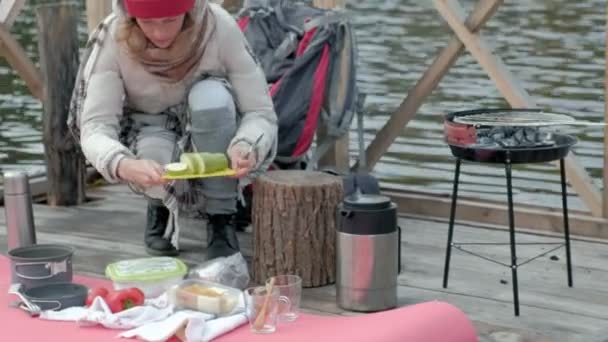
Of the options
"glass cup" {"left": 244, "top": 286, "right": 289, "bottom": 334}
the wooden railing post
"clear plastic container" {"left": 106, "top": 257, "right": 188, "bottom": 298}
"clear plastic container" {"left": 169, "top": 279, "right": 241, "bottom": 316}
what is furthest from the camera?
the wooden railing post

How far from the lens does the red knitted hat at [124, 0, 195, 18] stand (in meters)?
3.72

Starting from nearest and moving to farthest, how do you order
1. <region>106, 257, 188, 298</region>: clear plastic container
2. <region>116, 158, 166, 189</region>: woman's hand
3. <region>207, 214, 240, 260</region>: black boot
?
<region>106, 257, 188, 298</region>: clear plastic container, <region>116, 158, 166, 189</region>: woman's hand, <region>207, 214, 240, 260</region>: black boot

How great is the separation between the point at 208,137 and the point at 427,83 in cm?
130

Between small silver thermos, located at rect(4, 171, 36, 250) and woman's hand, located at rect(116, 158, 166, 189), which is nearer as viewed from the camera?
woman's hand, located at rect(116, 158, 166, 189)

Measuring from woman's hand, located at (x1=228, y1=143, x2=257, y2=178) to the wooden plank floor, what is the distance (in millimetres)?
477

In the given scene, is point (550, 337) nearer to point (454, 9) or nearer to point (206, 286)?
point (206, 286)

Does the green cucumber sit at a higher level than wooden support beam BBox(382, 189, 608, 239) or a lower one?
higher

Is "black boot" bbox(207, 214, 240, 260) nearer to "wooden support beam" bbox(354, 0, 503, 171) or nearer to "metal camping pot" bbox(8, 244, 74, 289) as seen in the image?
"metal camping pot" bbox(8, 244, 74, 289)

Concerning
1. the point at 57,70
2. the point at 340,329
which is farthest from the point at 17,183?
the point at 57,70

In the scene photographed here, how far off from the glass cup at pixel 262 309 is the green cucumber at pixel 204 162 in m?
0.53

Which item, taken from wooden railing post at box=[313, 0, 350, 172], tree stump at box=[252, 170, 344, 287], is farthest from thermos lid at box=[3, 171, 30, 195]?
wooden railing post at box=[313, 0, 350, 172]

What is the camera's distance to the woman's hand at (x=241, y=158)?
3.80 meters

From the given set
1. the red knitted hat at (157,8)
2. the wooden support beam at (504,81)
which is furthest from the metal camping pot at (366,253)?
the wooden support beam at (504,81)

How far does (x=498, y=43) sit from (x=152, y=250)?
21.9 ft
